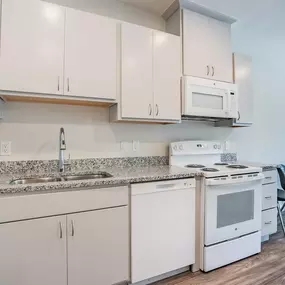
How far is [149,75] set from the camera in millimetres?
2070

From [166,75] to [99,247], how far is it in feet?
5.19

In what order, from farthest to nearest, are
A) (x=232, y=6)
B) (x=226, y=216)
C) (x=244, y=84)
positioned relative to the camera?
(x=244, y=84)
(x=232, y=6)
(x=226, y=216)

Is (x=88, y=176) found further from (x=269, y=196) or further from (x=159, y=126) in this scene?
(x=269, y=196)

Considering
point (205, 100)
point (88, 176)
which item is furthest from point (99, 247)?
point (205, 100)

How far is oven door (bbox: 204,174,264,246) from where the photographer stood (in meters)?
1.96

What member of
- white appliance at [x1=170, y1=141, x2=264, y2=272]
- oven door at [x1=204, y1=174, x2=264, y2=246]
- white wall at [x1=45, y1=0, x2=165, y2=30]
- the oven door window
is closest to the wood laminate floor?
white appliance at [x1=170, y1=141, x2=264, y2=272]

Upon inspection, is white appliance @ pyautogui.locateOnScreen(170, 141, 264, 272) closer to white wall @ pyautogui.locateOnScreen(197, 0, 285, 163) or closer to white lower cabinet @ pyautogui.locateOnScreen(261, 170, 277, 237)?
white lower cabinet @ pyautogui.locateOnScreen(261, 170, 277, 237)

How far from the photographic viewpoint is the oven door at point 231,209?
1958 millimetres

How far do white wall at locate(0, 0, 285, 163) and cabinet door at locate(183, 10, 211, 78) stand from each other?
0.58ft

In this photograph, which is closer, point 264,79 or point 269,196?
point 269,196

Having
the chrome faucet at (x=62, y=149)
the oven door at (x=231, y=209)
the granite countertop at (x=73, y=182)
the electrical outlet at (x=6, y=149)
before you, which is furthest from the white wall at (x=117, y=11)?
the oven door at (x=231, y=209)

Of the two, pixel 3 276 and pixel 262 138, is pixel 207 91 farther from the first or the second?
pixel 3 276

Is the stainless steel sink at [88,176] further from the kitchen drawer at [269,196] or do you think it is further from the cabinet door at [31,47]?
the kitchen drawer at [269,196]

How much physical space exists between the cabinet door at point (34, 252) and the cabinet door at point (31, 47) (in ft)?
3.04
